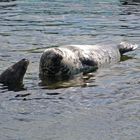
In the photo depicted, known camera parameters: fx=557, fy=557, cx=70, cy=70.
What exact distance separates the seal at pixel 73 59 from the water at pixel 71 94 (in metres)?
0.28

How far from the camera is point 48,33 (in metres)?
16.8

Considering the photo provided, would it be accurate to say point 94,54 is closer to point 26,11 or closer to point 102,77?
point 102,77

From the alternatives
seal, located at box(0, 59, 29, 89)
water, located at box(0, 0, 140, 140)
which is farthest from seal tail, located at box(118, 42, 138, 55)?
seal, located at box(0, 59, 29, 89)

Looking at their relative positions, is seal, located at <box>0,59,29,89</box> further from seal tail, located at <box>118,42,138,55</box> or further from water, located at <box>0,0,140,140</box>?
seal tail, located at <box>118,42,138,55</box>

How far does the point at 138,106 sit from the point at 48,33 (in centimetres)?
835

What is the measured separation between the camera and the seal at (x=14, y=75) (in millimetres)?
10258

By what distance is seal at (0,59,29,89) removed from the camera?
10.3 m

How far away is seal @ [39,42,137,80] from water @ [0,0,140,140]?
0.28 meters

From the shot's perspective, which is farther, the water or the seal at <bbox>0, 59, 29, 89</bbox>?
the seal at <bbox>0, 59, 29, 89</bbox>

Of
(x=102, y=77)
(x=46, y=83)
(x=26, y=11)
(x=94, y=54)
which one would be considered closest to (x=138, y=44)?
(x=94, y=54)

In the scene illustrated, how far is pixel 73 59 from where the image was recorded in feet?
37.8

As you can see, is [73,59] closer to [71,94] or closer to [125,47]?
[71,94]

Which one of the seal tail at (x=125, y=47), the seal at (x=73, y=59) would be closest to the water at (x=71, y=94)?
the seal tail at (x=125, y=47)

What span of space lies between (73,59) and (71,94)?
6.74ft
